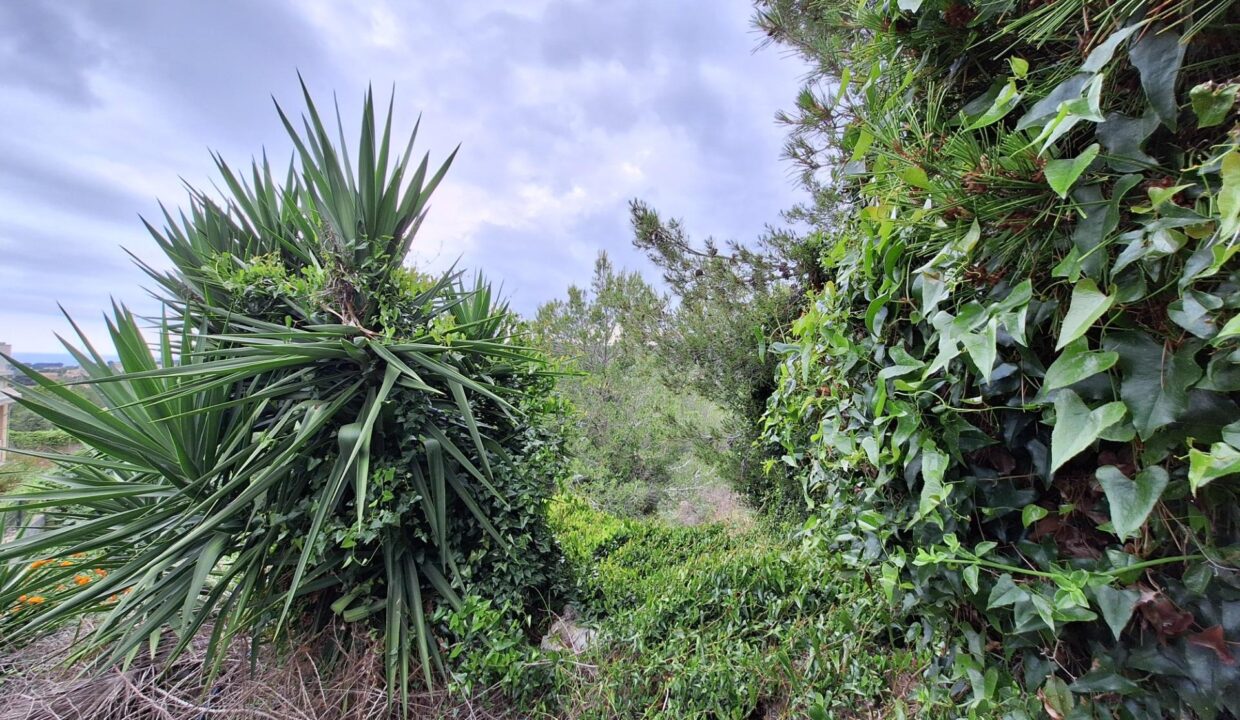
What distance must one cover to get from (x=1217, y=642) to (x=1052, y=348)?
0.38 meters

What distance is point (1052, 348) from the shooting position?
2.13ft

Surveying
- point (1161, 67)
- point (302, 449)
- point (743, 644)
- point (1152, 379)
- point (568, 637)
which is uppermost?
point (302, 449)

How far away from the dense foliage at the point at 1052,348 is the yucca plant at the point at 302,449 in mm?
1247

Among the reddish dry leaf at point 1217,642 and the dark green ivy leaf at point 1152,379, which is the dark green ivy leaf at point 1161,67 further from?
the reddish dry leaf at point 1217,642

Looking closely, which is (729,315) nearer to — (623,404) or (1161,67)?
(1161,67)

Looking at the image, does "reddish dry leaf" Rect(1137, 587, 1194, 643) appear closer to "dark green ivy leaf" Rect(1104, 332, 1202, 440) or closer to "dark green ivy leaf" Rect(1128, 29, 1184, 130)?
"dark green ivy leaf" Rect(1104, 332, 1202, 440)

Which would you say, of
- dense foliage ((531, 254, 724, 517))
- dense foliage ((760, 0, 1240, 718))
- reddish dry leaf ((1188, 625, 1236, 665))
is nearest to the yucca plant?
A: dense foliage ((760, 0, 1240, 718))

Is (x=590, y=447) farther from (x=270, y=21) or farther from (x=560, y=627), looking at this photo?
(x=270, y=21)

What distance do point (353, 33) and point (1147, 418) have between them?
4240 millimetres

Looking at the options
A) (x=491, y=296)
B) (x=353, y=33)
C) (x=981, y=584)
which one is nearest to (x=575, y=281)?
(x=353, y=33)

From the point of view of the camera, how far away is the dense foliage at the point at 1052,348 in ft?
1.54

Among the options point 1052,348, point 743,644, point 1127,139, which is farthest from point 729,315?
point 1127,139

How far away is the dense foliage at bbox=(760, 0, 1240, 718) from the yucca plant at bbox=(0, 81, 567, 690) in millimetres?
1247

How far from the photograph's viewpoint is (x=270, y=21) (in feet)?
8.89
